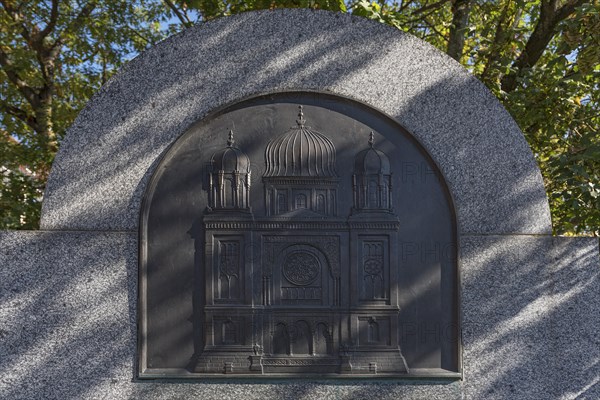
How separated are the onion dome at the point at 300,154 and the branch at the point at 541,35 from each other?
482 cm

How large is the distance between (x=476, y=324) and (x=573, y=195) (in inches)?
98.1

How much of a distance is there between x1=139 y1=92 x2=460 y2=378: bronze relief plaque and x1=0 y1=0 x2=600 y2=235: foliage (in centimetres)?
216

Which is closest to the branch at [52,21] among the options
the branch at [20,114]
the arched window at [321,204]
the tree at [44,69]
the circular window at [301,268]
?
the tree at [44,69]

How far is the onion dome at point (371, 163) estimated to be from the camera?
17.4ft

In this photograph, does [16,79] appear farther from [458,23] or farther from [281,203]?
[281,203]

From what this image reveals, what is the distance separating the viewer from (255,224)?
17.4 ft

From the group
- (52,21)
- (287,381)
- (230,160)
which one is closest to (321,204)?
(230,160)

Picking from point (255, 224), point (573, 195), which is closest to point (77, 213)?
point (255, 224)

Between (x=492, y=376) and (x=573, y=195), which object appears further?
(x=573, y=195)

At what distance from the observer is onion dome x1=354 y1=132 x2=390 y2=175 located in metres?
5.29

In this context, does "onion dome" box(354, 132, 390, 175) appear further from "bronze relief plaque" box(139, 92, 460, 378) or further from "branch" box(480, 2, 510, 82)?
"branch" box(480, 2, 510, 82)

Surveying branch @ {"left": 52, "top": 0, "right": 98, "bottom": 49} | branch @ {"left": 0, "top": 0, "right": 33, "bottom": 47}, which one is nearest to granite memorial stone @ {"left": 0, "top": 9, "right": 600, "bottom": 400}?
branch @ {"left": 52, "top": 0, "right": 98, "bottom": 49}

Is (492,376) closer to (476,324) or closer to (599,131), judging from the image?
(476,324)

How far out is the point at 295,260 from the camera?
5316 mm
